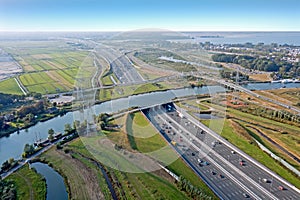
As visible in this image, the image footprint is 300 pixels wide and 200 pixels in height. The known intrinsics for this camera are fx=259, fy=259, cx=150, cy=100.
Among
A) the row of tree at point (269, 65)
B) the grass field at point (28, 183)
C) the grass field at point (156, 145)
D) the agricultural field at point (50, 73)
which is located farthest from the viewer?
the row of tree at point (269, 65)

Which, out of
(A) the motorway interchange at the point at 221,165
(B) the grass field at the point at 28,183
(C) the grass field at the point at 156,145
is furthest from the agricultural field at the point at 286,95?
(B) the grass field at the point at 28,183

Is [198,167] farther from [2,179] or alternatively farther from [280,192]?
[2,179]

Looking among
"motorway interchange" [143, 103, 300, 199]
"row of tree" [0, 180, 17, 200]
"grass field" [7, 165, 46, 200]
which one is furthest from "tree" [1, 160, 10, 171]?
"motorway interchange" [143, 103, 300, 199]

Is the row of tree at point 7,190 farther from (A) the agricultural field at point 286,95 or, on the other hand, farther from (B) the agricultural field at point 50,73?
(A) the agricultural field at point 286,95

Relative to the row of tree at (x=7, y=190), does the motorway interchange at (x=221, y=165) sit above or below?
below

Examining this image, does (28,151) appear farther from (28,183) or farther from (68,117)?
(68,117)

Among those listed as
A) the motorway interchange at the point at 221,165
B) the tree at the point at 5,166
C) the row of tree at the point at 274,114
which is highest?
the tree at the point at 5,166
